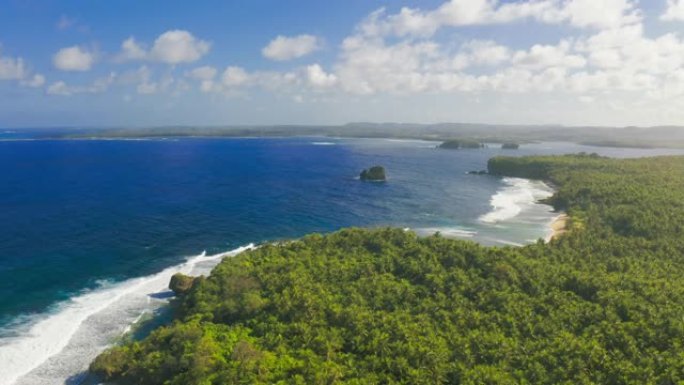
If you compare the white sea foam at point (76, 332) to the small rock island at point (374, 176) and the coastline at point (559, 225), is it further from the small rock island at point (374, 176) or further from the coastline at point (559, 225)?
the small rock island at point (374, 176)

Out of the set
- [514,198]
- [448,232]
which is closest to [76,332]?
[448,232]

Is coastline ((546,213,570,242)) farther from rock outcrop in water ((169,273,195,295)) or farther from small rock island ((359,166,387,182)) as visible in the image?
small rock island ((359,166,387,182))

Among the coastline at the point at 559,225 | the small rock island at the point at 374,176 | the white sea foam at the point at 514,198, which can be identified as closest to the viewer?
the coastline at the point at 559,225

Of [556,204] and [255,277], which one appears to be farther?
[556,204]

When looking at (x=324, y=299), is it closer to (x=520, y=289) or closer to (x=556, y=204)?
(x=520, y=289)

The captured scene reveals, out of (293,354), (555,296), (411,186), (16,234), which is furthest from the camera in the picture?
(411,186)

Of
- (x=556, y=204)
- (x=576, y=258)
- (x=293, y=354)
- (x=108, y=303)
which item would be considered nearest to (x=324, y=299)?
(x=293, y=354)

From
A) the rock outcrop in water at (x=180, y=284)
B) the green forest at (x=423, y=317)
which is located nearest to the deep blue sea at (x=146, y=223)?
the rock outcrop in water at (x=180, y=284)
